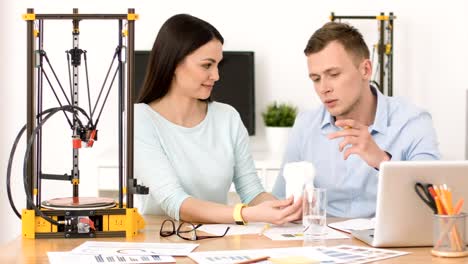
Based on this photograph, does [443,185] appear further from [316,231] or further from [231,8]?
[231,8]

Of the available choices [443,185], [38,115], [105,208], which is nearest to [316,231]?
[443,185]

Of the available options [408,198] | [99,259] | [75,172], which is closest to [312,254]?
[408,198]

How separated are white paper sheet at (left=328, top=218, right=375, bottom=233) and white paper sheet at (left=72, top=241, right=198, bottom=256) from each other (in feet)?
1.55

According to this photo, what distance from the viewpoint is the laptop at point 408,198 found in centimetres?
196

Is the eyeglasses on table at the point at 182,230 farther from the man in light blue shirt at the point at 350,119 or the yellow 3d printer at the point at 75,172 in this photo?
the man in light blue shirt at the point at 350,119

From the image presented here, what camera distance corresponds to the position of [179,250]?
6.50ft

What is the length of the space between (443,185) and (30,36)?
1.17 m

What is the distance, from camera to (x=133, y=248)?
2014mm

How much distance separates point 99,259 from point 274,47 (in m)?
3.20

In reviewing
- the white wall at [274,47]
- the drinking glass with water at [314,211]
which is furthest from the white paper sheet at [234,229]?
the white wall at [274,47]

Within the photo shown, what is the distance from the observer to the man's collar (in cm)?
272

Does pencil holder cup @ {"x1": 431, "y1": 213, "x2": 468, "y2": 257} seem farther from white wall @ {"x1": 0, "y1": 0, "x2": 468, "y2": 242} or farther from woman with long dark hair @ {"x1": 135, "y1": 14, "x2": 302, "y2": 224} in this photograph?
white wall @ {"x1": 0, "y1": 0, "x2": 468, "y2": 242}

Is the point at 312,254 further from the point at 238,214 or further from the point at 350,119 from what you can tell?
the point at 350,119

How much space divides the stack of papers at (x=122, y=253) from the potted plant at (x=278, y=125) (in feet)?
9.06
